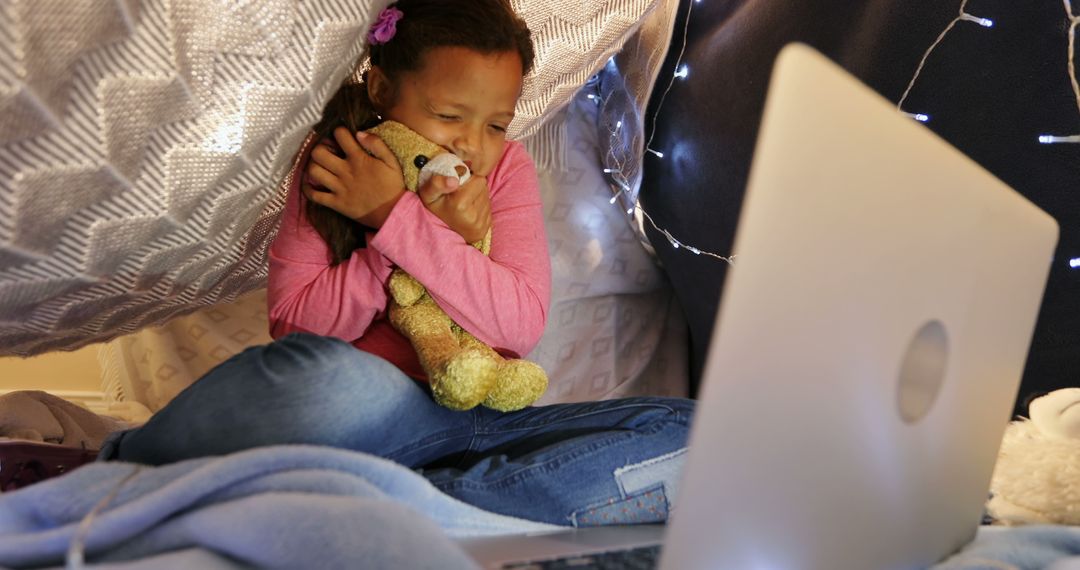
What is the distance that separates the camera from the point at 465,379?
875mm

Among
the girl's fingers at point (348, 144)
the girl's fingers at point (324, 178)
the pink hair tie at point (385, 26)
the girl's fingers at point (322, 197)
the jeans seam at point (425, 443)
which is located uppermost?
the pink hair tie at point (385, 26)

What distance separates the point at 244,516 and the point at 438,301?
0.45 m

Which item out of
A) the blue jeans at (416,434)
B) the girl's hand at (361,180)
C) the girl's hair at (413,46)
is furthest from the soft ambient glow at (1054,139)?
the girl's hand at (361,180)

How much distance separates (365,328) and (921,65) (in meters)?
0.74

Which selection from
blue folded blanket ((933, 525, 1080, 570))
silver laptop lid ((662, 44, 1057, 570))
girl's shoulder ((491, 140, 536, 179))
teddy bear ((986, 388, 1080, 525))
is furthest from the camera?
girl's shoulder ((491, 140, 536, 179))

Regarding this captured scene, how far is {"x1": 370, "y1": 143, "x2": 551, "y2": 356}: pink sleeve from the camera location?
0.96 m

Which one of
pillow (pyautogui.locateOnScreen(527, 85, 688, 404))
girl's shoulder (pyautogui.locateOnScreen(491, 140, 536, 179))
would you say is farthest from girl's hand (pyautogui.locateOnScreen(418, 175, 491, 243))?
→ pillow (pyautogui.locateOnScreen(527, 85, 688, 404))

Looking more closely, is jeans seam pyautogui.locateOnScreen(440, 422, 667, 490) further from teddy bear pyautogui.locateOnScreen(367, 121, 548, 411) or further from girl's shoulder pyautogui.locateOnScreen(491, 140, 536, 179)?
girl's shoulder pyautogui.locateOnScreen(491, 140, 536, 179)

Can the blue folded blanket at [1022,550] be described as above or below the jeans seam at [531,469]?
above

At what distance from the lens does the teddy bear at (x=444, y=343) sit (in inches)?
34.8

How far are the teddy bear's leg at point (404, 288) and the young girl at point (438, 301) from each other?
0.03 meters

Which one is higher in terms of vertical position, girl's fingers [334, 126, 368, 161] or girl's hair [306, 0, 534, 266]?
girl's hair [306, 0, 534, 266]

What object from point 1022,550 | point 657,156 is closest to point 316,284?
point 657,156

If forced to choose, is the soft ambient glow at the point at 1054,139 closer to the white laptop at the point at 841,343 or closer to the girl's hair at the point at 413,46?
the white laptop at the point at 841,343
